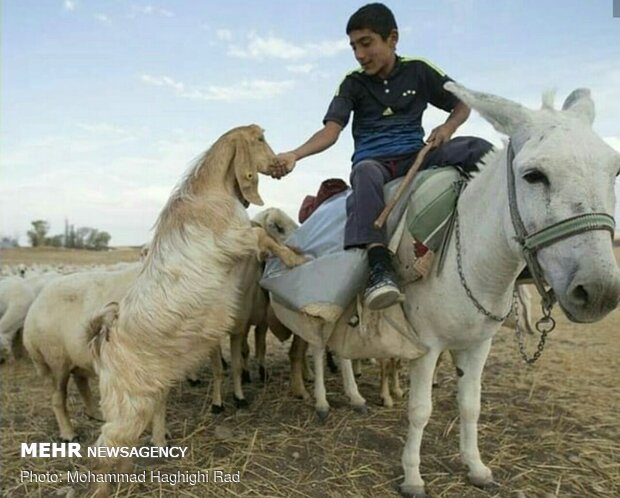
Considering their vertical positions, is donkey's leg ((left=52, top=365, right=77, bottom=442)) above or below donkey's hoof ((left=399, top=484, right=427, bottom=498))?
above

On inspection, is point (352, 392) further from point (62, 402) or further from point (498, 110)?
point (498, 110)

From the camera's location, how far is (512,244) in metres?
2.68

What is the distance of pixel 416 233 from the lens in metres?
3.28

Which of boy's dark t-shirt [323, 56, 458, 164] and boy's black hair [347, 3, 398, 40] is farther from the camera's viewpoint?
boy's dark t-shirt [323, 56, 458, 164]

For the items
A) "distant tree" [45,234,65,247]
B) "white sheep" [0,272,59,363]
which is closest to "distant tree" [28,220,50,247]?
"distant tree" [45,234,65,247]

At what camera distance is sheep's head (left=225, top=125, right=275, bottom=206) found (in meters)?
3.79

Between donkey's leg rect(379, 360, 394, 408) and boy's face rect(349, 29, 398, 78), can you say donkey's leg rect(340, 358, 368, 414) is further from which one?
boy's face rect(349, 29, 398, 78)

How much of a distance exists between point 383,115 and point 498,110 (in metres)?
1.39

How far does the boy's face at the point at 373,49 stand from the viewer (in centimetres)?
378

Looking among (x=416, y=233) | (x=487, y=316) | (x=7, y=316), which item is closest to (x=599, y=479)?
(x=487, y=316)

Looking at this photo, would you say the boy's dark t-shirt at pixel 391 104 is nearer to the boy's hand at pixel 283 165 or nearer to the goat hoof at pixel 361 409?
the boy's hand at pixel 283 165

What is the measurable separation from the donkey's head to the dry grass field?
2.03 metres

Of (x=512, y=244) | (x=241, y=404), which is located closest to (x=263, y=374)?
(x=241, y=404)

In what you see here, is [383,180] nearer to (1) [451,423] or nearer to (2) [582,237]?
(2) [582,237]
